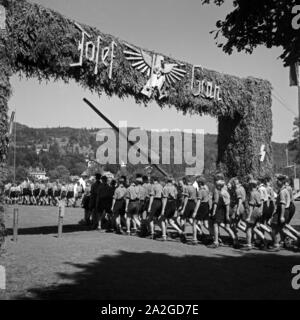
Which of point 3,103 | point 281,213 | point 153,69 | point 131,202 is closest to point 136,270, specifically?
point 3,103

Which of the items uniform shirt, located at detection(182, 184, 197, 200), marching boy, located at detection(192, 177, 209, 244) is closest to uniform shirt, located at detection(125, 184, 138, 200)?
uniform shirt, located at detection(182, 184, 197, 200)

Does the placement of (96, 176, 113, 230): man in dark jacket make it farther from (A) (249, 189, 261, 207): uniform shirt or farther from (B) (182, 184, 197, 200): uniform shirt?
(A) (249, 189, 261, 207): uniform shirt

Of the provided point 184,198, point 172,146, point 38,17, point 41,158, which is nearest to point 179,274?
point 184,198

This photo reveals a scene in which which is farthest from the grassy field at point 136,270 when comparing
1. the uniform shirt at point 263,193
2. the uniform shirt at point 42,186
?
the uniform shirt at point 42,186

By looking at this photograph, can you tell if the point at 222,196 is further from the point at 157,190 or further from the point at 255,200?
the point at 157,190

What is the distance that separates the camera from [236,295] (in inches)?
268

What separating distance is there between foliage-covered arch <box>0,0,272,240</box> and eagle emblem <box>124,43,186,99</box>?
0.08 m

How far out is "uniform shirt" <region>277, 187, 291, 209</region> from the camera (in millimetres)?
10961

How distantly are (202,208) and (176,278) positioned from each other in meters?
4.82

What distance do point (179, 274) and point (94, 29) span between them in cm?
634

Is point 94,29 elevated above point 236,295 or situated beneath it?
elevated above

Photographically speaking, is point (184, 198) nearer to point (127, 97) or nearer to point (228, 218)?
point (228, 218)

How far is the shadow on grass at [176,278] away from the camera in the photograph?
672 cm

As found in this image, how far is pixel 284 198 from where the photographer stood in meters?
11.0
